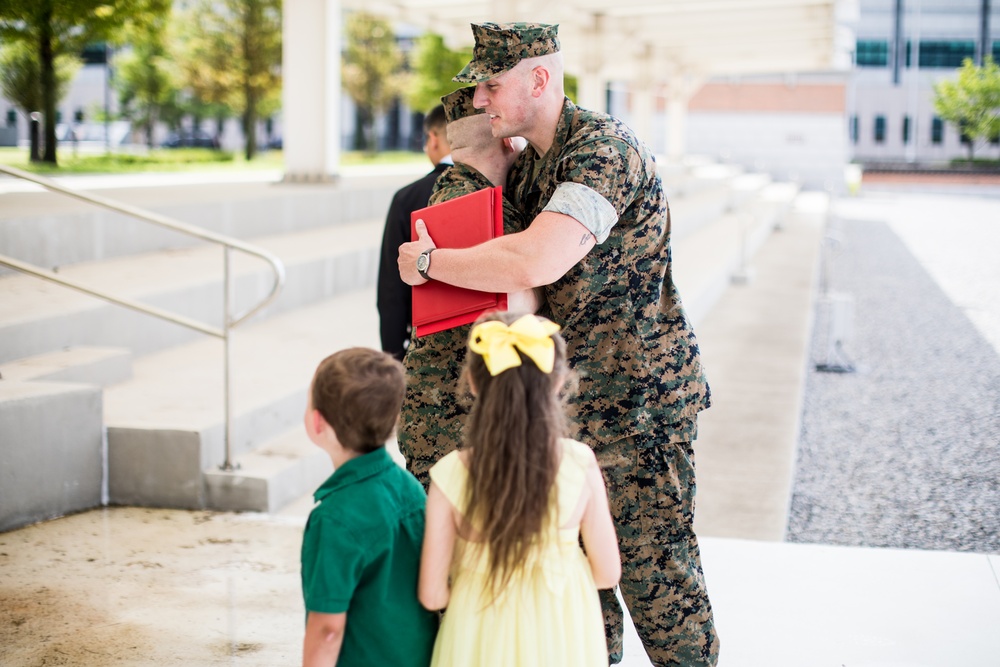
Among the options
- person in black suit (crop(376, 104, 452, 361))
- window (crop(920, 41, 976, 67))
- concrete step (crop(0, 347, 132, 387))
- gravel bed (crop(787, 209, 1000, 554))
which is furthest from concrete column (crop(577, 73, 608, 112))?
window (crop(920, 41, 976, 67))

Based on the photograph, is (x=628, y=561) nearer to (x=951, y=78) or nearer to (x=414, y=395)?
(x=414, y=395)

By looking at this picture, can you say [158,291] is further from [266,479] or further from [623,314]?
[623,314]

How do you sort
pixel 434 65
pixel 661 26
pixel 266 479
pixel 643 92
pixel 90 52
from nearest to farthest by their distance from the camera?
pixel 266 479, pixel 90 52, pixel 661 26, pixel 643 92, pixel 434 65

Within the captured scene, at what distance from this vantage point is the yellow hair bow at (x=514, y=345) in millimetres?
1971

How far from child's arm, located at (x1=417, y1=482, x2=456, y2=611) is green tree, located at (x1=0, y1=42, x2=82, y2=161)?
33.3ft

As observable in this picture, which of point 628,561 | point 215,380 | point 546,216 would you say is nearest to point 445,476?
point 546,216

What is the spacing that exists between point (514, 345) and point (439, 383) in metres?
0.70

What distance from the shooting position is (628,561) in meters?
2.67

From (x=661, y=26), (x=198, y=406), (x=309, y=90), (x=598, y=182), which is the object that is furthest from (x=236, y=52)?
(x=598, y=182)

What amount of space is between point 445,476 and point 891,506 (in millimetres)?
4708

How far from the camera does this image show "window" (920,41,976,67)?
61781 mm

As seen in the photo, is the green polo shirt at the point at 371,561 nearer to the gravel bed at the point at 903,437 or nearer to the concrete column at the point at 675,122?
the gravel bed at the point at 903,437

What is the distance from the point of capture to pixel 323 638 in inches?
78.8

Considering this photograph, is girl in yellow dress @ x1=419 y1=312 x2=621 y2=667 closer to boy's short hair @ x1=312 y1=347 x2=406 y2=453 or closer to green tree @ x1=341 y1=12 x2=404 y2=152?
boy's short hair @ x1=312 y1=347 x2=406 y2=453
